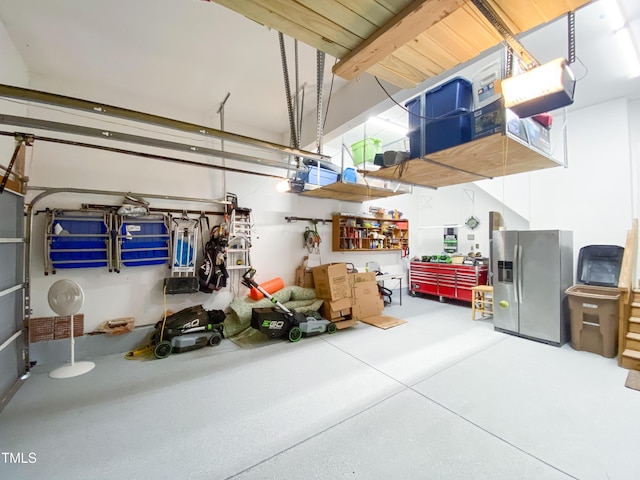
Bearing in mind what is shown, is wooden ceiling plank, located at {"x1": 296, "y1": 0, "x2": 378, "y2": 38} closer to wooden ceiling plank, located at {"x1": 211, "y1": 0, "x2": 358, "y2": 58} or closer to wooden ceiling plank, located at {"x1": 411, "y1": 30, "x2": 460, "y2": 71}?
wooden ceiling plank, located at {"x1": 211, "y1": 0, "x2": 358, "y2": 58}

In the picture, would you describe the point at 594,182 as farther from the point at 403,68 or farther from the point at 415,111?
the point at 403,68

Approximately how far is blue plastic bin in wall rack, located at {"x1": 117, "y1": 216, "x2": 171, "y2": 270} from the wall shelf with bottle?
328 centimetres

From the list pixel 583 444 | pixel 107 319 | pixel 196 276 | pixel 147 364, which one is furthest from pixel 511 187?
pixel 107 319

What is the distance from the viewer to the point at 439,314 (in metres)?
5.27

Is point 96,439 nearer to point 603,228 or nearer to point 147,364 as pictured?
point 147,364

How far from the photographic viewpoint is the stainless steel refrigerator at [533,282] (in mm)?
3684

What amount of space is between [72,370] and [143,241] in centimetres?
166

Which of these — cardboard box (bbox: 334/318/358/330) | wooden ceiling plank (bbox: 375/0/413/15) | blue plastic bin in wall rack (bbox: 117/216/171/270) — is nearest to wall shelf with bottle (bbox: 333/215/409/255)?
cardboard box (bbox: 334/318/358/330)

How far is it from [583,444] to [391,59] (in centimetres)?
302

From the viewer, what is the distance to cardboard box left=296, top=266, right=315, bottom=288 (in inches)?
196

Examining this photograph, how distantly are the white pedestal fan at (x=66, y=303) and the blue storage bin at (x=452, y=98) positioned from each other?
182 inches

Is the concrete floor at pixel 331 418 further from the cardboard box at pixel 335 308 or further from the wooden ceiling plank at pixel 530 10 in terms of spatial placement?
the wooden ceiling plank at pixel 530 10

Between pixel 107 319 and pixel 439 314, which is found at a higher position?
pixel 107 319

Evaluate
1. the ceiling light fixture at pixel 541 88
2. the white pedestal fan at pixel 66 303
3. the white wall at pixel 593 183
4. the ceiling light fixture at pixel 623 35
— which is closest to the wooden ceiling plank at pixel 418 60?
the ceiling light fixture at pixel 541 88
